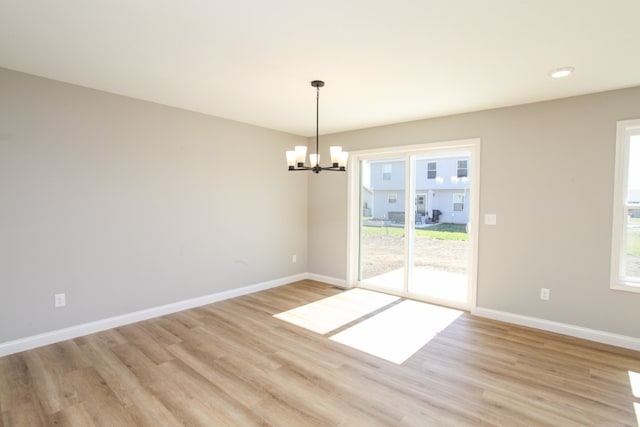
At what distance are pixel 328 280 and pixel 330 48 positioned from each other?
4012 mm

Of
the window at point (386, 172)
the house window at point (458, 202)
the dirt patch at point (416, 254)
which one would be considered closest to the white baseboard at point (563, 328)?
the dirt patch at point (416, 254)

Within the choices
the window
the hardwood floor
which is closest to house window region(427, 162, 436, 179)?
the window

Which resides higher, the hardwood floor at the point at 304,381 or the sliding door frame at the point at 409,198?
the sliding door frame at the point at 409,198

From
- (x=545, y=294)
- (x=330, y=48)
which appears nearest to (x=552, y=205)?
(x=545, y=294)

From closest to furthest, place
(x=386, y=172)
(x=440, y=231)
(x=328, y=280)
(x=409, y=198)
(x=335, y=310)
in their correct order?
(x=335, y=310) < (x=440, y=231) < (x=409, y=198) < (x=386, y=172) < (x=328, y=280)

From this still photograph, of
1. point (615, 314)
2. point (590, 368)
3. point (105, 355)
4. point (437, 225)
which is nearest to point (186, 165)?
point (105, 355)

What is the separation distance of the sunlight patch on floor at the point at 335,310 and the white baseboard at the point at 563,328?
1.28m

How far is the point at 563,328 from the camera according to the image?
3482 millimetres

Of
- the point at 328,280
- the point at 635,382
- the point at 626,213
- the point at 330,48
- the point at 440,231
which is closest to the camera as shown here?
the point at 330,48

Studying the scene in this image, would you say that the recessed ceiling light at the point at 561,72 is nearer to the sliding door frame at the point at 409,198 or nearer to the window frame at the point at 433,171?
the sliding door frame at the point at 409,198

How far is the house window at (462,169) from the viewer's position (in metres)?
4.27

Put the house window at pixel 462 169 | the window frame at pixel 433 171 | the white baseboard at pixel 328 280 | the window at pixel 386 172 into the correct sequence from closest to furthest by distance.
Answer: the house window at pixel 462 169
the window frame at pixel 433 171
the window at pixel 386 172
the white baseboard at pixel 328 280

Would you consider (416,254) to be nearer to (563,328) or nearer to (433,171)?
(433,171)

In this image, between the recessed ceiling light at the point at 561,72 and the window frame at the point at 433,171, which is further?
the window frame at the point at 433,171
